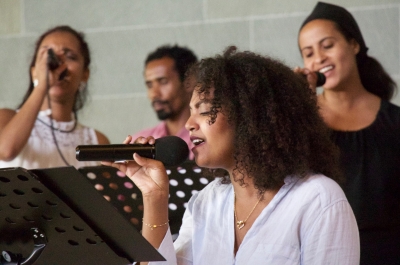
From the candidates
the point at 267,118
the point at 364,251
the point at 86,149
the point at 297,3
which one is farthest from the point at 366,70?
the point at 86,149

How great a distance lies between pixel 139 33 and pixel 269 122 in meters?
1.95

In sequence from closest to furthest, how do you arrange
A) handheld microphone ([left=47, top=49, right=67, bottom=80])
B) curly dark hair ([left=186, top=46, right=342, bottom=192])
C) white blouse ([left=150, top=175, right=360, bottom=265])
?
white blouse ([left=150, top=175, right=360, bottom=265])
curly dark hair ([left=186, top=46, right=342, bottom=192])
handheld microphone ([left=47, top=49, right=67, bottom=80])

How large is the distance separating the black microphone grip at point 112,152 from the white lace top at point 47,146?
4.34ft

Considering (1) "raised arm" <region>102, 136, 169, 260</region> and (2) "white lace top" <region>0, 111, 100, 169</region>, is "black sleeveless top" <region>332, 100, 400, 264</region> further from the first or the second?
(2) "white lace top" <region>0, 111, 100, 169</region>

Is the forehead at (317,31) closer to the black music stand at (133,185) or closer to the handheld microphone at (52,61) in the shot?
the black music stand at (133,185)

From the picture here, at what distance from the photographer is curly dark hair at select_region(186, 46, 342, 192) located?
5.49 feet

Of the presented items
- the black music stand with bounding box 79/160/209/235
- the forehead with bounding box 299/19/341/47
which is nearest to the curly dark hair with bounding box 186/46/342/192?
the black music stand with bounding box 79/160/209/235

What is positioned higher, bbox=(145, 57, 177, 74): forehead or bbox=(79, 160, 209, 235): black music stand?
bbox=(145, 57, 177, 74): forehead

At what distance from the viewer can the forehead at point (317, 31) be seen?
2.68 m

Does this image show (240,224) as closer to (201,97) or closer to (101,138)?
(201,97)

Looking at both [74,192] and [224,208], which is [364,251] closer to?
[224,208]

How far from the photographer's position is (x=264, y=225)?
1651 millimetres

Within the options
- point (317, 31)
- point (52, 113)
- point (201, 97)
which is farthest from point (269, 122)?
point (52, 113)

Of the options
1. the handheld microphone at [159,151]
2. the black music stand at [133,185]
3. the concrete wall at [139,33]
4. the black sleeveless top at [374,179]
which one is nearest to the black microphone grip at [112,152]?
the handheld microphone at [159,151]
